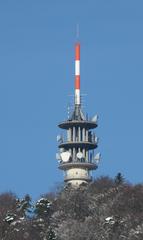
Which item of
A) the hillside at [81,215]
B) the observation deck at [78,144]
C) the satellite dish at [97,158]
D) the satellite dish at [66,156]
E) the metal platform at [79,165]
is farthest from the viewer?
the satellite dish at [97,158]

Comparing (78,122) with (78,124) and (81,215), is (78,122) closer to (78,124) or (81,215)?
(78,124)

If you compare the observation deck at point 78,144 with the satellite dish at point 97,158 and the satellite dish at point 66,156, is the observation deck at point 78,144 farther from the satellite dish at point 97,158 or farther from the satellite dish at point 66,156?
the satellite dish at point 97,158

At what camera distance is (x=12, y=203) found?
317ft

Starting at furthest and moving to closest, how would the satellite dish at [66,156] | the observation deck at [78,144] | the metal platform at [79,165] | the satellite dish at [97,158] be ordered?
the satellite dish at [97,158] < the observation deck at [78,144] < the metal platform at [79,165] < the satellite dish at [66,156]

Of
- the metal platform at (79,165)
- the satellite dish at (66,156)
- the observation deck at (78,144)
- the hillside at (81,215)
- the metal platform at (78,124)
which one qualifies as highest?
the metal platform at (78,124)

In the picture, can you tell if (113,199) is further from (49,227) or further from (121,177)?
(121,177)

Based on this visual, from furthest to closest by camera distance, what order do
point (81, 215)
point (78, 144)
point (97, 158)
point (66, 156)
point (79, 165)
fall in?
point (97, 158) < point (78, 144) < point (79, 165) < point (66, 156) < point (81, 215)

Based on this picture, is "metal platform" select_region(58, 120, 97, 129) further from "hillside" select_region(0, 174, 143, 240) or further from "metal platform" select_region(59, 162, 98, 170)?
"hillside" select_region(0, 174, 143, 240)

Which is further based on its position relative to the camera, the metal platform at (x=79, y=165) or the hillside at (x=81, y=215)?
the metal platform at (x=79, y=165)

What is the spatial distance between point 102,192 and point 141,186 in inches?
256

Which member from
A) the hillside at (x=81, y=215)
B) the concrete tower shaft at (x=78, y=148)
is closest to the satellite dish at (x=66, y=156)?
the concrete tower shaft at (x=78, y=148)

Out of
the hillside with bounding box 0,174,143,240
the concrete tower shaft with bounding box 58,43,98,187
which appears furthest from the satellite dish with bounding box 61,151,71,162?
the hillside with bounding box 0,174,143,240

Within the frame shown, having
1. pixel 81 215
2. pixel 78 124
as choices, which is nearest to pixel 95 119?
pixel 78 124

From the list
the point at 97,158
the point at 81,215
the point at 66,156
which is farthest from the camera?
the point at 97,158
